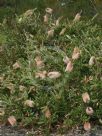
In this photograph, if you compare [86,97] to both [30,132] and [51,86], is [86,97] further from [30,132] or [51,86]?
[30,132]

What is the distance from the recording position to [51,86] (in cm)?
552

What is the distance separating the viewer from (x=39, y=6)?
38.7ft

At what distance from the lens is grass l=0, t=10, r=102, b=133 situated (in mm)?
5344

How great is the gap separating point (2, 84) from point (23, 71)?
10.3 inches

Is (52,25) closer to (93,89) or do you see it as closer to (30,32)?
(30,32)

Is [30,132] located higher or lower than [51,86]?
A: lower

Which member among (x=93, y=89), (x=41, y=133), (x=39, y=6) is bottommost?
(x=41, y=133)

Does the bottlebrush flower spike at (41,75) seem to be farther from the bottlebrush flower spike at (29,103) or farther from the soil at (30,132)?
the soil at (30,132)

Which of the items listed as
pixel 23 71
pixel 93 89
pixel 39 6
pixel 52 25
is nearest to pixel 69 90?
pixel 93 89

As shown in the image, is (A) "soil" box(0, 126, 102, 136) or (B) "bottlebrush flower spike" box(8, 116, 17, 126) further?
(B) "bottlebrush flower spike" box(8, 116, 17, 126)

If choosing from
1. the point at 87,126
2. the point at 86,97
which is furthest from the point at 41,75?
the point at 87,126

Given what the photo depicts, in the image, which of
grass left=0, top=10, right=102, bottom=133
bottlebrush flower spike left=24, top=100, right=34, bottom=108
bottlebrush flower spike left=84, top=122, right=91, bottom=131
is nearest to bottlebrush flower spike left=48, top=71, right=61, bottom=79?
grass left=0, top=10, right=102, bottom=133

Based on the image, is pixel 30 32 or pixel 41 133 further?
pixel 30 32

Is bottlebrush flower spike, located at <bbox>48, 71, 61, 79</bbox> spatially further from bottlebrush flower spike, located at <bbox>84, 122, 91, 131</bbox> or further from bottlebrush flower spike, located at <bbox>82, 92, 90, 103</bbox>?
bottlebrush flower spike, located at <bbox>84, 122, 91, 131</bbox>
